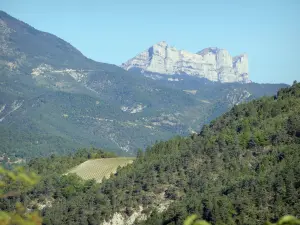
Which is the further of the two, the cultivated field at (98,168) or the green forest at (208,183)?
the cultivated field at (98,168)

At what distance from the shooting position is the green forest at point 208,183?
10856cm

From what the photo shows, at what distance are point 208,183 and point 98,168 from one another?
193ft

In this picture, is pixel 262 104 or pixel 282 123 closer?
pixel 282 123

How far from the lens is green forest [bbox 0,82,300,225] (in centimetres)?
10856

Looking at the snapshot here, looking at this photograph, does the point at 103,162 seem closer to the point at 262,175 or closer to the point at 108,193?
the point at 108,193

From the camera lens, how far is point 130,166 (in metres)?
167

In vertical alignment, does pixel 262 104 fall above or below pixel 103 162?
above

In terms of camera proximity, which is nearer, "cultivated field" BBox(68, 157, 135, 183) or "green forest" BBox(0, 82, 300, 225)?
"green forest" BBox(0, 82, 300, 225)

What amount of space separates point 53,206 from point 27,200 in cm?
846

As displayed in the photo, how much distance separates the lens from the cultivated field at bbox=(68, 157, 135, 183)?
567ft

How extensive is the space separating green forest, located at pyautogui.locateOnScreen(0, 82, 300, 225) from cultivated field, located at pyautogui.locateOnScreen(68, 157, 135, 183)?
384 inches

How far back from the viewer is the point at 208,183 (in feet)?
433

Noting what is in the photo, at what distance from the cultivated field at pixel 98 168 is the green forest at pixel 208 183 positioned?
9.76 meters

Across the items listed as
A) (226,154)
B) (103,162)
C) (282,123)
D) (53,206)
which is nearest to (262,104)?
(282,123)
